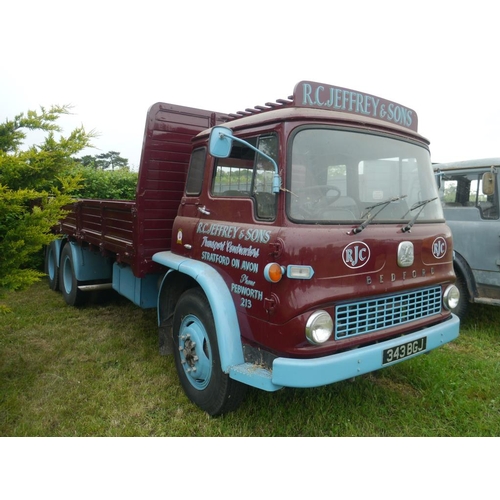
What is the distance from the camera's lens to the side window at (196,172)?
3.65 m

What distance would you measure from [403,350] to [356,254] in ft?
2.47

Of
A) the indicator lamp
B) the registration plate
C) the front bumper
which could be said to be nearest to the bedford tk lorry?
the registration plate

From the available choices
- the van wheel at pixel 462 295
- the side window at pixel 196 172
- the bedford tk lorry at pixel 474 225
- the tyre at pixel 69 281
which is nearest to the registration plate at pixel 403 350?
the side window at pixel 196 172

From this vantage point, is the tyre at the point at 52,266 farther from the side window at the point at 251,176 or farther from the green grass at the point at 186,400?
the side window at the point at 251,176

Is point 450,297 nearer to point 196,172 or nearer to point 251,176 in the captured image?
point 251,176

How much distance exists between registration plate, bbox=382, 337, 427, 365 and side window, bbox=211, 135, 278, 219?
1.17 m

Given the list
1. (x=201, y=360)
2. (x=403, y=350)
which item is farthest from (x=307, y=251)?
(x=201, y=360)

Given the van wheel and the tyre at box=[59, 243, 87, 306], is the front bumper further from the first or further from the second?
the tyre at box=[59, 243, 87, 306]

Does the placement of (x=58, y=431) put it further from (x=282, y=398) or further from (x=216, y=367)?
(x=282, y=398)

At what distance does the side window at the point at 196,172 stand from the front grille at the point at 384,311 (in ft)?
5.47

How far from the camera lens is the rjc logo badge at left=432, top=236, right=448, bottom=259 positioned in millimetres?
3213

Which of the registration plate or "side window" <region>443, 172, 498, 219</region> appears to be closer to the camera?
the registration plate

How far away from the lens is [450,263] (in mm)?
3404

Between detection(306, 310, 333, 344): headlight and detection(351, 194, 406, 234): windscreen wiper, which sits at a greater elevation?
detection(351, 194, 406, 234): windscreen wiper
